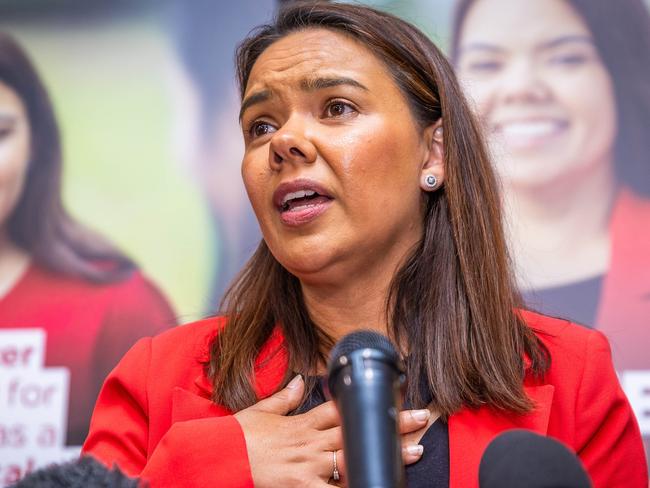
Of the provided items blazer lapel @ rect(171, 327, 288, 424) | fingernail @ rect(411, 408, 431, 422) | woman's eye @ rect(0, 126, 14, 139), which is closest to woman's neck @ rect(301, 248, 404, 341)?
blazer lapel @ rect(171, 327, 288, 424)

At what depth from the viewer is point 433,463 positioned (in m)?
1.68

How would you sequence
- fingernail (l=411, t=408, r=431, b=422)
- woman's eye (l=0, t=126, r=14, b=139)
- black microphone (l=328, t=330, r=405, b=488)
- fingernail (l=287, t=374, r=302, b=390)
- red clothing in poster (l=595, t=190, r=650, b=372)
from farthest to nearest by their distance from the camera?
woman's eye (l=0, t=126, r=14, b=139), red clothing in poster (l=595, t=190, r=650, b=372), fingernail (l=287, t=374, r=302, b=390), fingernail (l=411, t=408, r=431, b=422), black microphone (l=328, t=330, r=405, b=488)

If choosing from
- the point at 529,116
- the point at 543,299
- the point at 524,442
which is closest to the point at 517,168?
the point at 529,116

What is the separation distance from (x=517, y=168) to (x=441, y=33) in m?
0.44

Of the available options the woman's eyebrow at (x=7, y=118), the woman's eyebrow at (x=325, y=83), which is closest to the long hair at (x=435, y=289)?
the woman's eyebrow at (x=325, y=83)

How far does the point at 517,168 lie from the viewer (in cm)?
256

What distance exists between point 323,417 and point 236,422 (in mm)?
160

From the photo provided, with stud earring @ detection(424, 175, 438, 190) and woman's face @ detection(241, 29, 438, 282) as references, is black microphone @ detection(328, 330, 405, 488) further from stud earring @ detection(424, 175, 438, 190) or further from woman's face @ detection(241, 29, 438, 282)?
stud earring @ detection(424, 175, 438, 190)

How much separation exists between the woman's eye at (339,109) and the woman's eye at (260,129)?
148 mm

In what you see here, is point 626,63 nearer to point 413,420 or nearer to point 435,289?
point 435,289

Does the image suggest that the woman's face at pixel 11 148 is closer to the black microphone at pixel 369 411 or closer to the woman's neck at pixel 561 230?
the woman's neck at pixel 561 230

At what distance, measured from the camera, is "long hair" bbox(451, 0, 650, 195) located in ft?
8.25

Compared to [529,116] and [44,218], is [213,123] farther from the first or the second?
[529,116]

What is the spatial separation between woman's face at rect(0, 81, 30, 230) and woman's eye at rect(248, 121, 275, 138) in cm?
98
